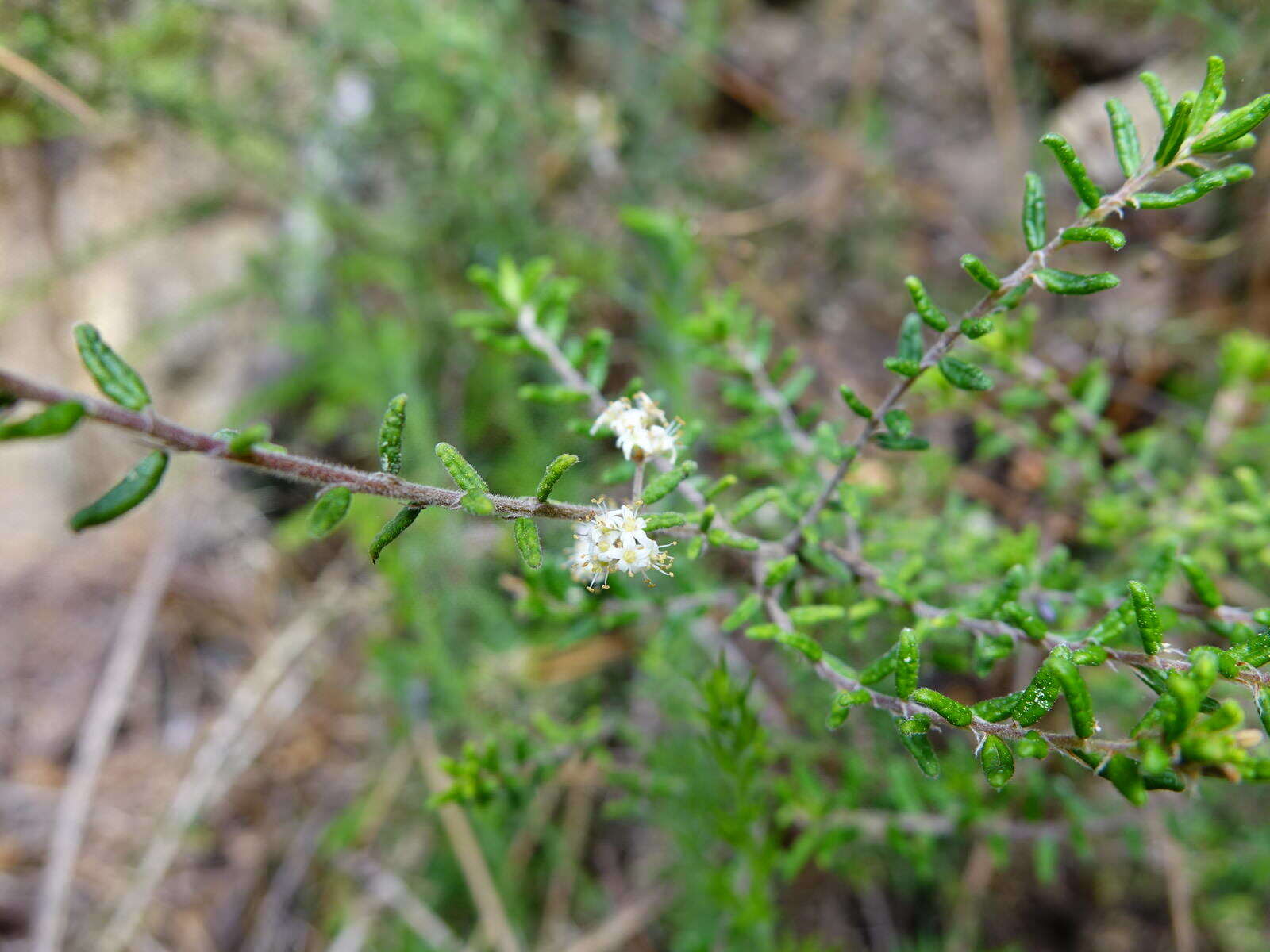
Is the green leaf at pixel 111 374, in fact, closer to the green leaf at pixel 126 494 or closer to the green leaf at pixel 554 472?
the green leaf at pixel 126 494

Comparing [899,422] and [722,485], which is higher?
[899,422]

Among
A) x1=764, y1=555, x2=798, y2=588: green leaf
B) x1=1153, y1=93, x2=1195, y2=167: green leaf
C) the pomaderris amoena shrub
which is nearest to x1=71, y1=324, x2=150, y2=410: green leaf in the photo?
the pomaderris amoena shrub

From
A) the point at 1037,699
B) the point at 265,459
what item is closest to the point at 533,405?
the point at 265,459

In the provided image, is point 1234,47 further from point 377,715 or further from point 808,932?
point 377,715

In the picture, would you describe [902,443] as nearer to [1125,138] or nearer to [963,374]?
[963,374]

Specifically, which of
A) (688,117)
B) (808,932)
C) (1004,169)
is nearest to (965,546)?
(808,932)

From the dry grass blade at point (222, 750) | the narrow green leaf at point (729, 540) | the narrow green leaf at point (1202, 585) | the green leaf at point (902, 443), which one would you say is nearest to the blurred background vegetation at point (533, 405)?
the dry grass blade at point (222, 750)

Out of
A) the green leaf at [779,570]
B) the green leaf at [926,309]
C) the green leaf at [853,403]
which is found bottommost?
the green leaf at [779,570]

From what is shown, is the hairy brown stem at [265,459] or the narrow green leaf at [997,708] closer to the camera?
the hairy brown stem at [265,459]
